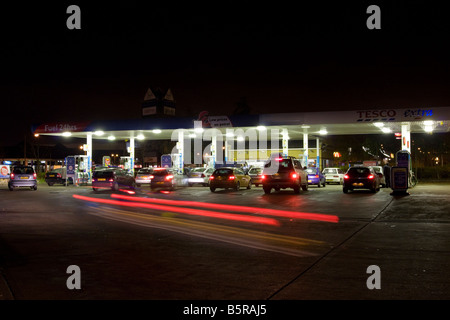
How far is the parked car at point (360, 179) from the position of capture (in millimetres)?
24750

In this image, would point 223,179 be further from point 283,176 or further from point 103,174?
point 103,174

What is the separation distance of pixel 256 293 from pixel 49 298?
257cm

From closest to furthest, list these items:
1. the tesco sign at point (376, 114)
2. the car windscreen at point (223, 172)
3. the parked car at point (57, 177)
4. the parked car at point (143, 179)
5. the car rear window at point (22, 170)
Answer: the car windscreen at point (223, 172) → the tesco sign at point (376, 114) → the car rear window at point (22, 170) → the parked car at point (143, 179) → the parked car at point (57, 177)

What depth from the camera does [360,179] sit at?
2478cm

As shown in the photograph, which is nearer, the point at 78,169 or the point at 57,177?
the point at 57,177

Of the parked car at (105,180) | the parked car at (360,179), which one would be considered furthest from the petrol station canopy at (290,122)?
the parked car at (105,180)

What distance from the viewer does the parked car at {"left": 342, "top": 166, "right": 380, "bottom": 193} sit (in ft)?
81.2

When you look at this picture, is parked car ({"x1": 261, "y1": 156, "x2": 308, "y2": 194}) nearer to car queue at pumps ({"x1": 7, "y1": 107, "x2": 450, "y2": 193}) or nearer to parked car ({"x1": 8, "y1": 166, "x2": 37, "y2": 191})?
car queue at pumps ({"x1": 7, "y1": 107, "x2": 450, "y2": 193})

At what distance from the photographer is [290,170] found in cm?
2428

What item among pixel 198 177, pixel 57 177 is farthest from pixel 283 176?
pixel 57 177

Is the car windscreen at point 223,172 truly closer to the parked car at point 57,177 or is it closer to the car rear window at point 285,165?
the car rear window at point 285,165

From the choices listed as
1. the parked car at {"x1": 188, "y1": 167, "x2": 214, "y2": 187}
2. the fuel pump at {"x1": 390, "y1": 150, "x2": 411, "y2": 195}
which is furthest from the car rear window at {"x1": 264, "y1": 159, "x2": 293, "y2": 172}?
the parked car at {"x1": 188, "y1": 167, "x2": 214, "y2": 187}

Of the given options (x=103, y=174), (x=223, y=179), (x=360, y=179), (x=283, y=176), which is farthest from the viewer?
(x=103, y=174)
